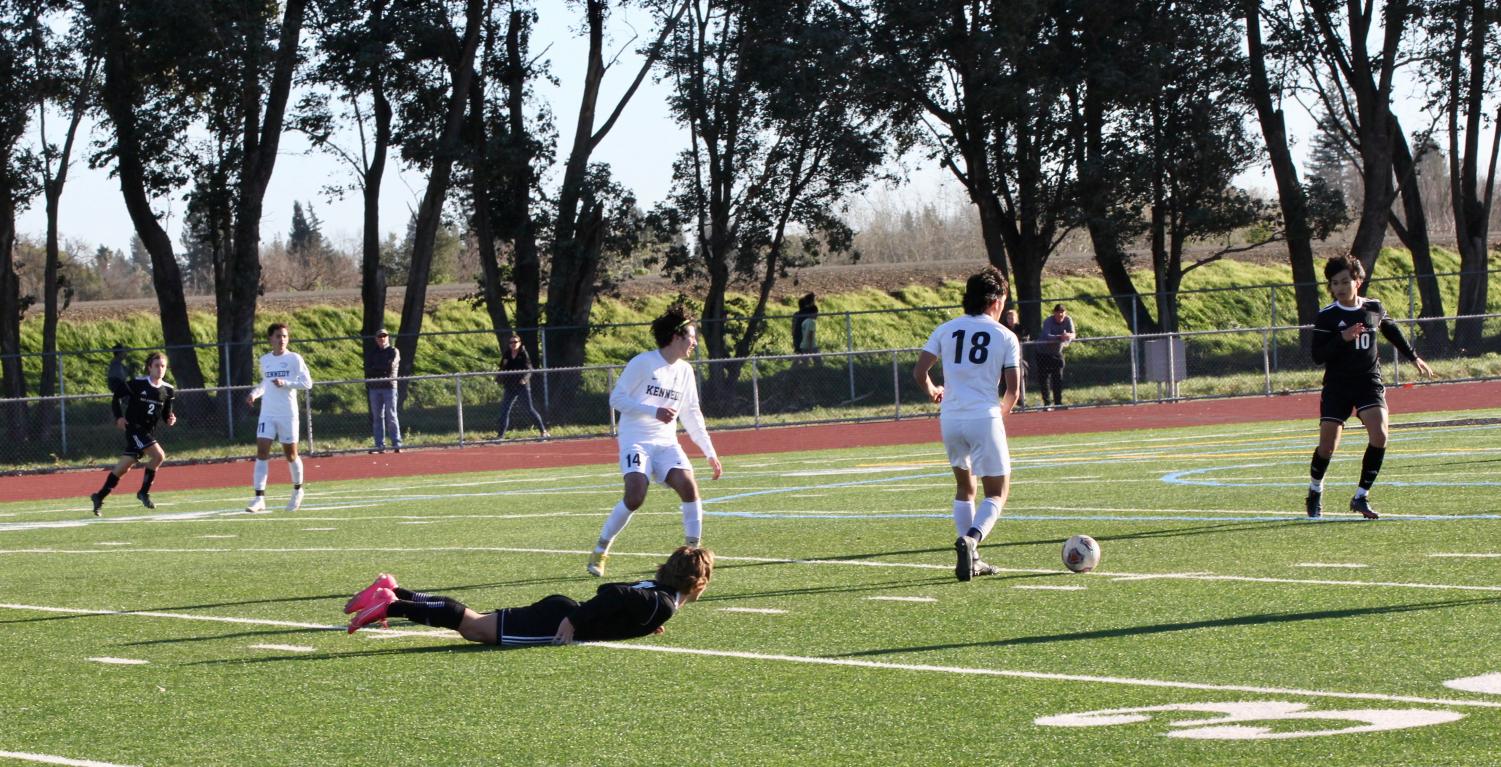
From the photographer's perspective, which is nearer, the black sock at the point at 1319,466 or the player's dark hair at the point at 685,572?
the player's dark hair at the point at 685,572

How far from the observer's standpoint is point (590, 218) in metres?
40.9

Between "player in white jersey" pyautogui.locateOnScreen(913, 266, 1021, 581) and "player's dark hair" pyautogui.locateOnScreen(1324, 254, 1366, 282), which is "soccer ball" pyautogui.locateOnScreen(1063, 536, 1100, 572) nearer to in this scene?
"player in white jersey" pyautogui.locateOnScreen(913, 266, 1021, 581)

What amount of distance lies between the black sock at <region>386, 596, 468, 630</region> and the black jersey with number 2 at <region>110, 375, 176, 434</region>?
13490mm

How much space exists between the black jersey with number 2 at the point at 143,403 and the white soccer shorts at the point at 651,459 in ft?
36.9

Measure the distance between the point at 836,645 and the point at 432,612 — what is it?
2.03 meters

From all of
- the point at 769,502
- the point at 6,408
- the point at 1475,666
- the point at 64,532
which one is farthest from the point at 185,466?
the point at 1475,666

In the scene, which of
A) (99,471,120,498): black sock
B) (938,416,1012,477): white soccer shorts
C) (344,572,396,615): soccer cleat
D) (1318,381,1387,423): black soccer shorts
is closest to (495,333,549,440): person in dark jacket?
(99,471,120,498): black sock

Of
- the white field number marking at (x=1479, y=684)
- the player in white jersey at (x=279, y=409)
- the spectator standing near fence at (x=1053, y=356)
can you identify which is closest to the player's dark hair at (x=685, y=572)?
the white field number marking at (x=1479, y=684)

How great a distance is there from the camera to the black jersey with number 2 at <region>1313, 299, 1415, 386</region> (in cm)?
1294

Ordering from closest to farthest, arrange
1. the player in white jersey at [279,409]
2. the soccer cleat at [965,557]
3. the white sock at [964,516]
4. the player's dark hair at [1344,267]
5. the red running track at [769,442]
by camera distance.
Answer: the soccer cleat at [965,557]
the white sock at [964,516]
the player's dark hair at [1344,267]
the player in white jersey at [279,409]
the red running track at [769,442]

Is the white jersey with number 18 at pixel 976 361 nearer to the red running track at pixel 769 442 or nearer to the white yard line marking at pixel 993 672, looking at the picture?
the white yard line marking at pixel 993 672

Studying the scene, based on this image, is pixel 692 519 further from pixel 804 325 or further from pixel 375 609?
pixel 804 325

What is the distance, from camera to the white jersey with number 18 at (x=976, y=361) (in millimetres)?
10781

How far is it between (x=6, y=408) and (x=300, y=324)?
2980 centimetres
